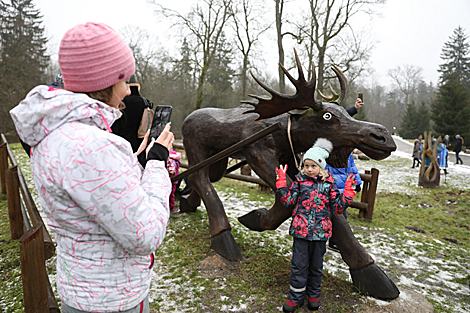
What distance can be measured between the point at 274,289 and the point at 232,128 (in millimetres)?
1892

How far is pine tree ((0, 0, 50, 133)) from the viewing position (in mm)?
14562

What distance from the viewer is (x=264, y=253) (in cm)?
370

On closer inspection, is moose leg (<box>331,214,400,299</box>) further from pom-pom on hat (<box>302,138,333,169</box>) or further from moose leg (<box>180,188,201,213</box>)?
moose leg (<box>180,188,201,213</box>)

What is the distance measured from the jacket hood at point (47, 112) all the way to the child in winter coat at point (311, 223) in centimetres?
204

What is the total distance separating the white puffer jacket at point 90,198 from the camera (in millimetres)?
894

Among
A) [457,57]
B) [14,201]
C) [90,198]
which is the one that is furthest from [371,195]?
[457,57]

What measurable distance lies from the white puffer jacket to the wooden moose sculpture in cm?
204

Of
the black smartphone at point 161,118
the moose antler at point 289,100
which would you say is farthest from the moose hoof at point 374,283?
the black smartphone at point 161,118

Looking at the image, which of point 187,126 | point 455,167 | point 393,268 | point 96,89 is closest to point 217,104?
point 455,167

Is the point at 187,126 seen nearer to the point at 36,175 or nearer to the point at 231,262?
the point at 231,262

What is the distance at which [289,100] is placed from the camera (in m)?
3.06

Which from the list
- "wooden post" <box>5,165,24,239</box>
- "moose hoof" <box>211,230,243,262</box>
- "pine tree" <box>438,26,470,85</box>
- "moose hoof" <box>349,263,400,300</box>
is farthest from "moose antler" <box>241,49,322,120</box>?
"pine tree" <box>438,26,470,85</box>

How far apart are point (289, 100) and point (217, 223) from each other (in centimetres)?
175

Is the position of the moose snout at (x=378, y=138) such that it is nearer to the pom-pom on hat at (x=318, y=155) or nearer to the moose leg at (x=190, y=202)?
the pom-pom on hat at (x=318, y=155)
